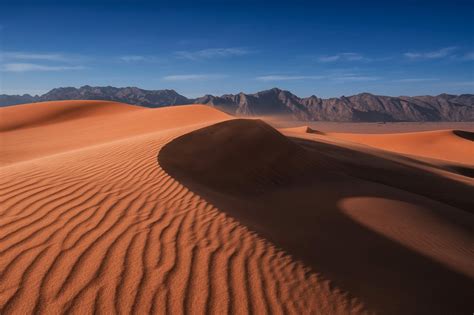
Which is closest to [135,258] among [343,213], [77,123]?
[343,213]

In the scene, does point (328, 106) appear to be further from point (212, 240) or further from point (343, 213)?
point (212, 240)

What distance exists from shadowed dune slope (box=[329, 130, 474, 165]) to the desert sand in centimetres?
2380

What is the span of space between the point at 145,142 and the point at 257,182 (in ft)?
9.68

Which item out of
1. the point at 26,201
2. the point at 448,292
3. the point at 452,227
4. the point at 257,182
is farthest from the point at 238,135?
the point at 448,292

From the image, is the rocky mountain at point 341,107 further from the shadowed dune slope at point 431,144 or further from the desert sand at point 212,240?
the desert sand at point 212,240

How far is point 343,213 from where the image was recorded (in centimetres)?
554

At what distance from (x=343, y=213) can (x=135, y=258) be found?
3696 millimetres

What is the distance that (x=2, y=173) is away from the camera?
536 centimetres

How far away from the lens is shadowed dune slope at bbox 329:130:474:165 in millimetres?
27453

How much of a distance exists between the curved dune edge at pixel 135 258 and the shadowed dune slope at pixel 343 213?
0.44 metres

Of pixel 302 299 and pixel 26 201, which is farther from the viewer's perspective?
pixel 26 201

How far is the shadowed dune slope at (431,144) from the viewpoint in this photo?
27.5 metres

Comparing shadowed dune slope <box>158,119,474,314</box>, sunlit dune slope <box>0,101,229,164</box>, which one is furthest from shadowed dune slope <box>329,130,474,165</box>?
shadowed dune slope <box>158,119,474,314</box>

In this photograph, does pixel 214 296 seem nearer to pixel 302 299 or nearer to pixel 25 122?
pixel 302 299
